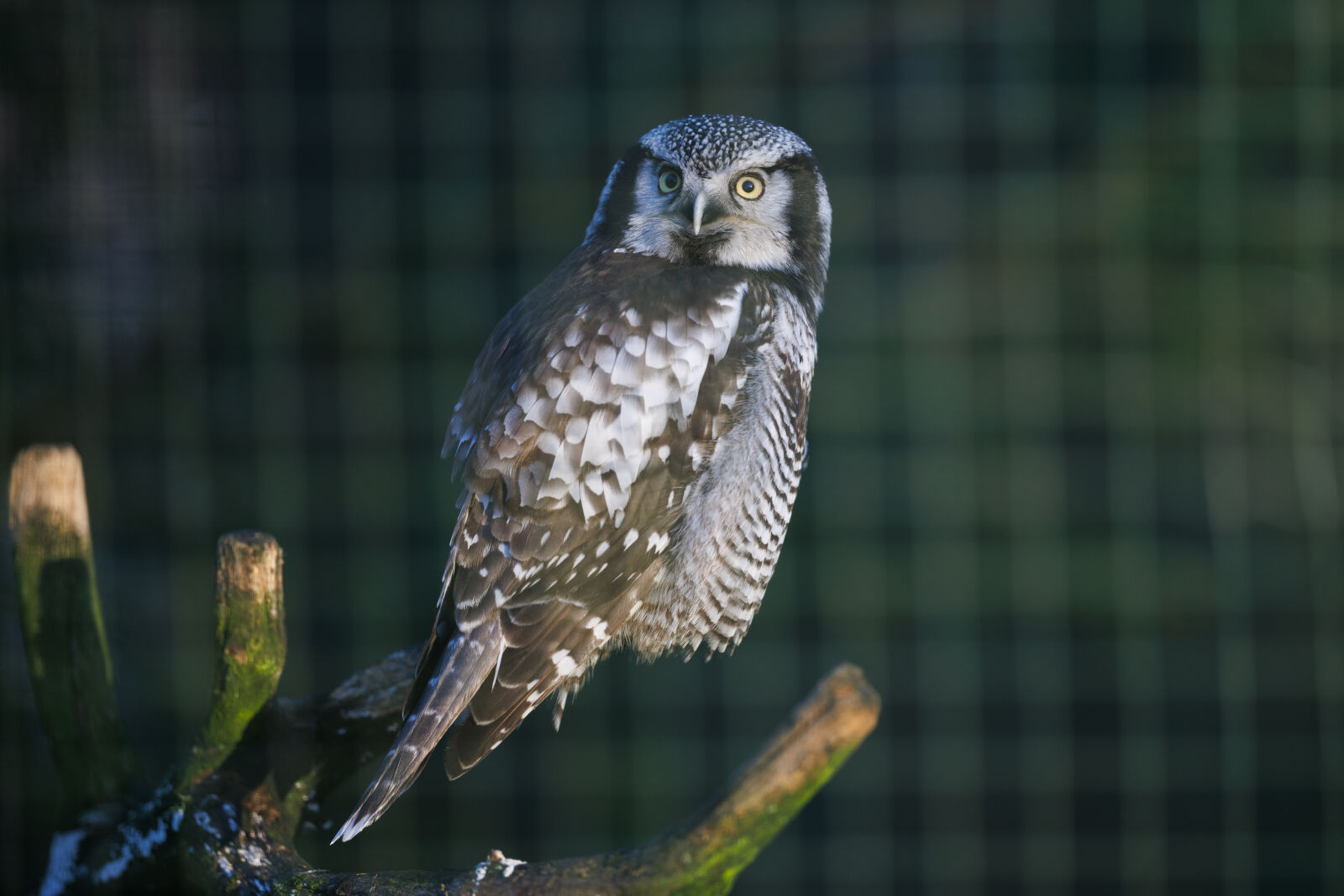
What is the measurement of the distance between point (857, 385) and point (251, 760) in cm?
188

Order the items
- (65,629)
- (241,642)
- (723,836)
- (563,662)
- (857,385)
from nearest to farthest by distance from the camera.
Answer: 1. (723,836)
2. (563,662)
3. (241,642)
4. (65,629)
5. (857,385)

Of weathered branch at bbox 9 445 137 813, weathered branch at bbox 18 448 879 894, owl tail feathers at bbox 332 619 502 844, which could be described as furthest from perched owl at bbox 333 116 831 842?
weathered branch at bbox 9 445 137 813

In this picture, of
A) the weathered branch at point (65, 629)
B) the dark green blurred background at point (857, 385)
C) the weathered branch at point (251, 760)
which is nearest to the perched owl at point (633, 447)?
the weathered branch at point (251, 760)

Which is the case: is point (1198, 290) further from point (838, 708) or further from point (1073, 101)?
point (838, 708)

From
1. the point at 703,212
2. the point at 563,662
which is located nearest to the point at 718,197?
the point at 703,212

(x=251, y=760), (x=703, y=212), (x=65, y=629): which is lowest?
(x=251, y=760)

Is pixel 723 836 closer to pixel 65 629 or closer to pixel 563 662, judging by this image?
pixel 563 662

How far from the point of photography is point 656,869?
37.5 inches

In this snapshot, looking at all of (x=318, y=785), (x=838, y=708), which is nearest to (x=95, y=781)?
(x=318, y=785)

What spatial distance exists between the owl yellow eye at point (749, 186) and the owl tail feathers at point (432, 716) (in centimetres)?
54

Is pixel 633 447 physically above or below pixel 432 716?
above

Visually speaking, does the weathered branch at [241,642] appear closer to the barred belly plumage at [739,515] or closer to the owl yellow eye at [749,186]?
the barred belly plumage at [739,515]

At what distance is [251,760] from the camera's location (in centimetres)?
124

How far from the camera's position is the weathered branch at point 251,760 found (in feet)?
3.09
